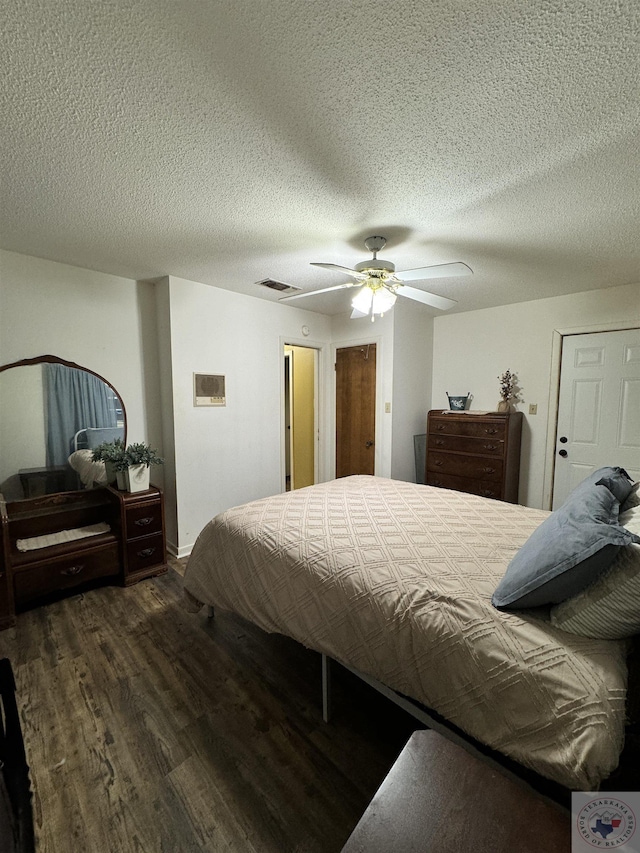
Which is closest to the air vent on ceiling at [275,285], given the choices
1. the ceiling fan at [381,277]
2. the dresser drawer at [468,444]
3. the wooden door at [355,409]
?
the ceiling fan at [381,277]

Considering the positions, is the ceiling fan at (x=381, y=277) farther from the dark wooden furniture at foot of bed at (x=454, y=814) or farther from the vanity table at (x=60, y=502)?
the vanity table at (x=60, y=502)

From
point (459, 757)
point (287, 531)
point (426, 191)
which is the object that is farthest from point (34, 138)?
point (459, 757)

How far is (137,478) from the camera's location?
8.91 ft

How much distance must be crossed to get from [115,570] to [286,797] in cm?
198

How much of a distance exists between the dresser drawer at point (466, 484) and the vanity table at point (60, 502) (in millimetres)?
2690

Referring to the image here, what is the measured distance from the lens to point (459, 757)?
0.76 m

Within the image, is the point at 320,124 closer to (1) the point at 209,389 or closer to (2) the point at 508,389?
(1) the point at 209,389

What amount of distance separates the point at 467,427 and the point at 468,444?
0.17 metres

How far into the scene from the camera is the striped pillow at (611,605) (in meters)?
0.99

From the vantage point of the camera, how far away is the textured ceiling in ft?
3.09

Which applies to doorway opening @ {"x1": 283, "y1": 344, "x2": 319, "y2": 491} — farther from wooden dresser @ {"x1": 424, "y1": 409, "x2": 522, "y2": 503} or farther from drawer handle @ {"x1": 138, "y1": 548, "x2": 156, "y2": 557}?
drawer handle @ {"x1": 138, "y1": 548, "x2": 156, "y2": 557}

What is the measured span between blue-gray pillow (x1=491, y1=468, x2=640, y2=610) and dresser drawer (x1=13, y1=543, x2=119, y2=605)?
260 centimetres

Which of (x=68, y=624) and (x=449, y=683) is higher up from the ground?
(x=449, y=683)

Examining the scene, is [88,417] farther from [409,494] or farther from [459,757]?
[459,757]
